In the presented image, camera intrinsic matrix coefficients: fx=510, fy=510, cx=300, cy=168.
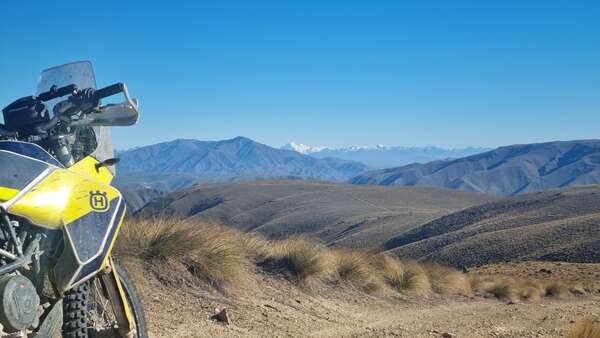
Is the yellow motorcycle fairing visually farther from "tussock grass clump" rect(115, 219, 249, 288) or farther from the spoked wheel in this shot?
"tussock grass clump" rect(115, 219, 249, 288)

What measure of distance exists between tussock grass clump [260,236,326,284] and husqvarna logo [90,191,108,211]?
20.4 feet

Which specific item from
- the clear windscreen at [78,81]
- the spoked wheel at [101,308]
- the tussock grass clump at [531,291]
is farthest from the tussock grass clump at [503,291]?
the clear windscreen at [78,81]

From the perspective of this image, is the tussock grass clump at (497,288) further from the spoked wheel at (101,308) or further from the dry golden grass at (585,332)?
the spoked wheel at (101,308)

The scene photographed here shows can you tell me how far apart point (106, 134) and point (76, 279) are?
142 centimetres

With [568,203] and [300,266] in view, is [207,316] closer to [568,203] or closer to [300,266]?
[300,266]

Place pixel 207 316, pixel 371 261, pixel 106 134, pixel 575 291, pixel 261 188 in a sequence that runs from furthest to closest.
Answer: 1. pixel 261 188
2. pixel 575 291
3. pixel 371 261
4. pixel 207 316
5. pixel 106 134

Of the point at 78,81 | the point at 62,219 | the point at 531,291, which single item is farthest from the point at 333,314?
the point at 531,291

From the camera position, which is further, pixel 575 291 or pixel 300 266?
pixel 575 291

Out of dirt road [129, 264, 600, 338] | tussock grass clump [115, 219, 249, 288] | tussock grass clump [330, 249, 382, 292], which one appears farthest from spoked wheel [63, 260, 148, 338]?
tussock grass clump [330, 249, 382, 292]

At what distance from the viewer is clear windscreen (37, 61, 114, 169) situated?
3.72m

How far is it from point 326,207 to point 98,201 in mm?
94563

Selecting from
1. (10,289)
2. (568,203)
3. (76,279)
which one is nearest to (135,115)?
(76,279)

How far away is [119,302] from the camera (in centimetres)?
340

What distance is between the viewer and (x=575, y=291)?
1308 cm
